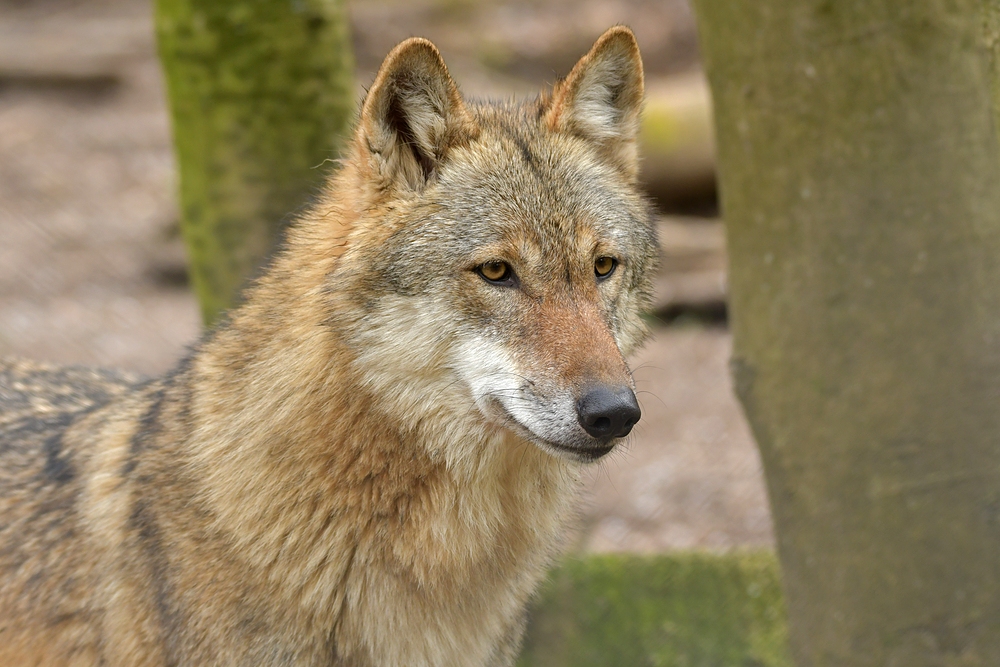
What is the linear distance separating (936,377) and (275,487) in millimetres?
2752

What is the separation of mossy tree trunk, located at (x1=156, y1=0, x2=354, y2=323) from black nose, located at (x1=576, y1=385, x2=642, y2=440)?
3045mm

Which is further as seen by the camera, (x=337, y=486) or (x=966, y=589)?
(x=966, y=589)

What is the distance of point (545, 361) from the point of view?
3537mm

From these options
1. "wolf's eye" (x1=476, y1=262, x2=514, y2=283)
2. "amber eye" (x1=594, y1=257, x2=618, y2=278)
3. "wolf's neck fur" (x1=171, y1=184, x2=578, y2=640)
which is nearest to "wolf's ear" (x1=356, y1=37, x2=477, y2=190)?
"wolf's neck fur" (x1=171, y1=184, x2=578, y2=640)

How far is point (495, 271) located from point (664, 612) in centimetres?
362

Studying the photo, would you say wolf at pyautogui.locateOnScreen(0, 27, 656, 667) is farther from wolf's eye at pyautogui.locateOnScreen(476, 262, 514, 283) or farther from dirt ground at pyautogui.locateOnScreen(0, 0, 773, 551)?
dirt ground at pyautogui.locateOnScreen(0, 0, 773, 551)

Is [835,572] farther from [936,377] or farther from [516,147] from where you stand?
[516,147]

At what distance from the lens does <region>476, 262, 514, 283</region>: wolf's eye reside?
3.70m

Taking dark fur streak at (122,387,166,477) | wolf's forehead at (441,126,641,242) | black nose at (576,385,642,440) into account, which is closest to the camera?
black nose at (576,385,642,440)

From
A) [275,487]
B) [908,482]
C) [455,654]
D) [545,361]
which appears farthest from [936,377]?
[275,487]

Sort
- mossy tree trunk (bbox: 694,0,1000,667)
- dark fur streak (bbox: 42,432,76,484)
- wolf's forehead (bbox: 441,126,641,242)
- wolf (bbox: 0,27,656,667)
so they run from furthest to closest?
mossy tree trunk (bbox: 694,0,1000,667)
dark fur streak (bbox: 42,432,76,484)
wolf's forehead (bbox: 441,126,641,242)
wolf (bbox: 0,27,656,667)

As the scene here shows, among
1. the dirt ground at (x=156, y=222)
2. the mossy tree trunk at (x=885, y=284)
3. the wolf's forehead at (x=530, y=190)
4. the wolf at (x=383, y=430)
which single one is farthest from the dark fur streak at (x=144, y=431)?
the dirt ground at (x=156, y=222)

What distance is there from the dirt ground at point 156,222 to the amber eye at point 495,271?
3.44 meters

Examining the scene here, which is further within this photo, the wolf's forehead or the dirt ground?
the dirt ground
